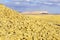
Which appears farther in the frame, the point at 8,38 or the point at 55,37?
the point at 55,37

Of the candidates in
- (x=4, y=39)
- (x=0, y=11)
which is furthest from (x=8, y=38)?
(x=0, y=11)

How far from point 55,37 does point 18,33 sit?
1881 millimetres

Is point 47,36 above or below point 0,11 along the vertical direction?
below

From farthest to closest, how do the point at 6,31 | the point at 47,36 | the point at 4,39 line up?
the point at 47,36 → the point at 6,31 → the point at 4,39

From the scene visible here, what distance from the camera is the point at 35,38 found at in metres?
7.13

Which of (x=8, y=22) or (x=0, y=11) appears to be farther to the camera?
(x=0, y=11)

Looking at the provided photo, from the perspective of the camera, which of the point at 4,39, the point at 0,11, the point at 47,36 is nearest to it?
the point at 4,39

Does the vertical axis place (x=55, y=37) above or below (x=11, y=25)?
below

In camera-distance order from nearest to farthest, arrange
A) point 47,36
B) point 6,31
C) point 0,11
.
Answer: point 6,31
point 47,36
point 0,11

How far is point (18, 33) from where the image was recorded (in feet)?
23.3

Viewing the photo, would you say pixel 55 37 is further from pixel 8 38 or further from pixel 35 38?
pixel 8 38

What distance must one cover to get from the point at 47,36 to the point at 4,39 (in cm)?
212

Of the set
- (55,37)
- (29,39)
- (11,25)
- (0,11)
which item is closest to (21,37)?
(29,39)

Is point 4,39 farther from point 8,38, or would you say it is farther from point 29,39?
point 29,39
